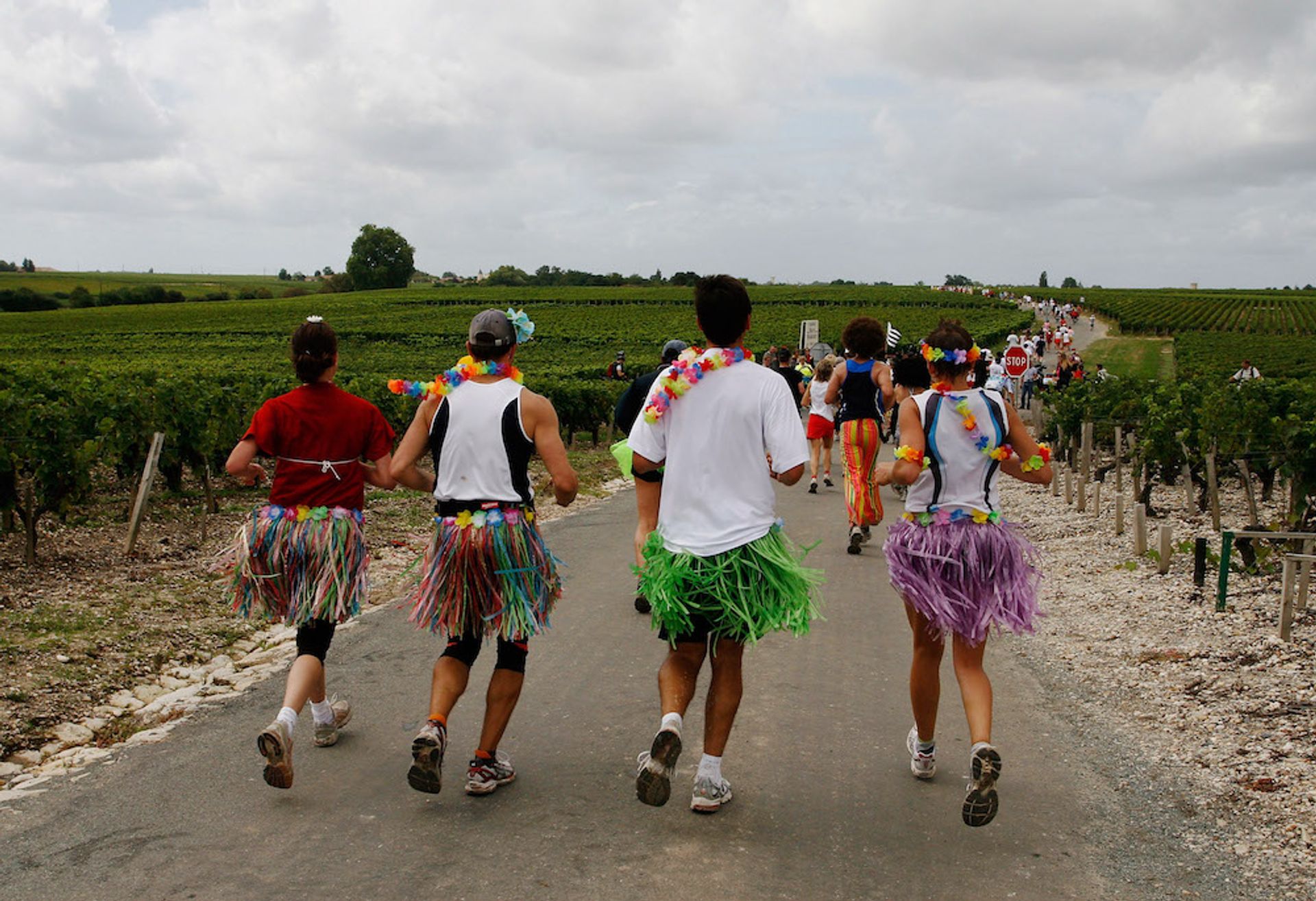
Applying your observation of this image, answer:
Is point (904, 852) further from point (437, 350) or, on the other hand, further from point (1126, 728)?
point (437, 350)

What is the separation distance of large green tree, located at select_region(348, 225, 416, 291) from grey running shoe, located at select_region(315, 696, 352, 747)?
467ft

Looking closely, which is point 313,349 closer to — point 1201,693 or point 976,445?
point 976,445

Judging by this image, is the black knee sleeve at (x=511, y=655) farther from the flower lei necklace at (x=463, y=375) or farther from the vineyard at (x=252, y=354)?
the vineyard at (x=252, y=354)

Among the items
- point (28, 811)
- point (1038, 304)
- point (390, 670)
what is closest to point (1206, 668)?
point (390, 670)

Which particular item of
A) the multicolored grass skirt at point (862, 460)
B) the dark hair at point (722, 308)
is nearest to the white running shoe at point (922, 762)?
the dark hair at point (722, 308)

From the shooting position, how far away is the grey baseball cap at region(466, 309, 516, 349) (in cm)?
491

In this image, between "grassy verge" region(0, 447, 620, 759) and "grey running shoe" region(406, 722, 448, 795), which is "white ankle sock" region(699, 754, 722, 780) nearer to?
"grey running shoe" region(406, 722, 448, 795)

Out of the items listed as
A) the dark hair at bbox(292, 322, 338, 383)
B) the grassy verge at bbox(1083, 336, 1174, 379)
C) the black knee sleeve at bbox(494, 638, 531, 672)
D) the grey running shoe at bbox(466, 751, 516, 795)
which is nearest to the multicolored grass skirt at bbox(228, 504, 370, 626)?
the dark hair at bbox(292, 322, 338, 383)

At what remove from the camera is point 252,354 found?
61375mm

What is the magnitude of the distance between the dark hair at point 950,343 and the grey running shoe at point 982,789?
1.55 meters

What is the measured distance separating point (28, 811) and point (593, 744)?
2.37 m

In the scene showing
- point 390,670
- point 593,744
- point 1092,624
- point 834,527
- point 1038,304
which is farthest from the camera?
point 1038,304

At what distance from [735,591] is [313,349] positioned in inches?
82.4

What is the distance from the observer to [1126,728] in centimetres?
602
